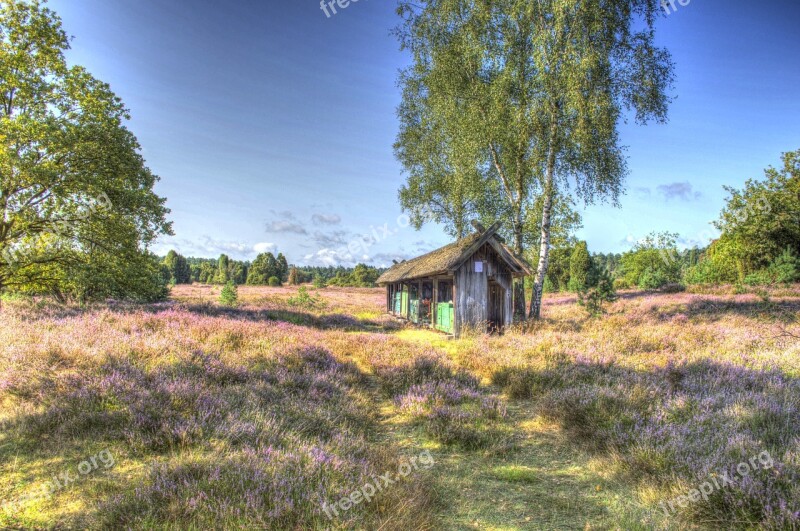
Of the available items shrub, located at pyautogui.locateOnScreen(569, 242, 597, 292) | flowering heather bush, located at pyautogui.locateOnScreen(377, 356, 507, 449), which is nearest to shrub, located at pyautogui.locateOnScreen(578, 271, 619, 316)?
flowering heather bush, located at pyautogui.locateOnScreen(377, 356, 507, 449)

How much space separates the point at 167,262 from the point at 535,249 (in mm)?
65284

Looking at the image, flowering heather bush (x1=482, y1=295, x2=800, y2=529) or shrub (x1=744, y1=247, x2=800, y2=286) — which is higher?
shrub (x1=744, y1=247, x2=800, y2=286)

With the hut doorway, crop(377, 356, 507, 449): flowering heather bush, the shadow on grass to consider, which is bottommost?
crop(377, 356, 507, 449): flowering heather bush

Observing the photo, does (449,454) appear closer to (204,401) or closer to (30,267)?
(204,401)

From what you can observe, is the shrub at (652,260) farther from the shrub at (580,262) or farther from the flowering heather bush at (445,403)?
the flowering heather bush at (445,403)

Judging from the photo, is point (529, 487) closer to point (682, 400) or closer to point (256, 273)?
point (682, 400)

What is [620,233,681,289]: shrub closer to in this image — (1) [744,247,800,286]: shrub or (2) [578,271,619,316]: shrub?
(1) [744,247,800,286]: shrub

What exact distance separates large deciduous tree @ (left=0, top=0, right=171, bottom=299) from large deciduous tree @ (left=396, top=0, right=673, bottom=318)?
42.1ft

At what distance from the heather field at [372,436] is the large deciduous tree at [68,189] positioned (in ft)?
13.9

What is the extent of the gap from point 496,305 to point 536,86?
9622mm

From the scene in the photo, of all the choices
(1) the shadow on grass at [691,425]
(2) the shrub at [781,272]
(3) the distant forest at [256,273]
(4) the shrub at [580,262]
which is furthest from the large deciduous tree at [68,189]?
(3) the distant forest at [256,273]

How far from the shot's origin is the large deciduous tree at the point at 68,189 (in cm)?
1147

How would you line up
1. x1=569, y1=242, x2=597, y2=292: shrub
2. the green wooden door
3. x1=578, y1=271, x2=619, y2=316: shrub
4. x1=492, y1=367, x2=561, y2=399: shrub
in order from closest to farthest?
x1=492, y1=367, x2=561, y2=399: shrub
the green wooden door
x1=578, y1=271, x2=619, y2=316: shrub
x1=569, y1=242, x2=597, y2=292: shrub

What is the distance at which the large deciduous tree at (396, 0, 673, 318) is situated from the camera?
532 inches
